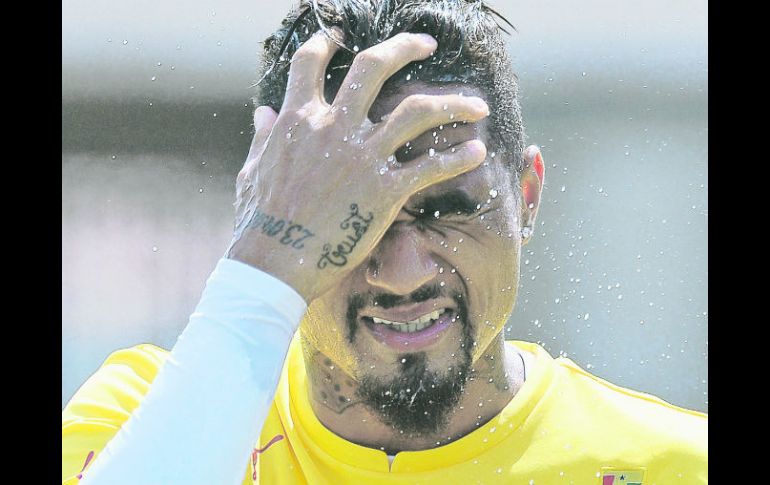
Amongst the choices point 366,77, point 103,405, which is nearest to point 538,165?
point 366,77

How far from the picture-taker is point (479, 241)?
65.7 inches

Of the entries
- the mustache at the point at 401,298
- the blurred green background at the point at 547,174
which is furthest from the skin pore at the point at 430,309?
the blurred green background at the point at 547,174

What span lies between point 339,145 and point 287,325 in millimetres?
299

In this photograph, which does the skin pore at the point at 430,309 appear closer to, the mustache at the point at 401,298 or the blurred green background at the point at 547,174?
the mustache at the point at 401,298

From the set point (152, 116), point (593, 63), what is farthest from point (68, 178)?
point (593, 63)

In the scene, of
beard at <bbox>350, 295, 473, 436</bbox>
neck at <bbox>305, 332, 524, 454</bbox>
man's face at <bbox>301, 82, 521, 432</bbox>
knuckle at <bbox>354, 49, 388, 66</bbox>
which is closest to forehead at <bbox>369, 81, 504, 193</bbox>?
man's face at <bbox>301, 82, 521, 432</bbox>

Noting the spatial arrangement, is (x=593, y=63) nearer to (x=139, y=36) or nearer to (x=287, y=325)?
(x=139, y=36)

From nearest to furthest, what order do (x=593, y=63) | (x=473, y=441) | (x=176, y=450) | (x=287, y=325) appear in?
(x=176, y=450) < (x=287, y=325) < (x=473, y=441) < (x=593, y=63)

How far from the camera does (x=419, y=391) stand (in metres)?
Result: 1.69

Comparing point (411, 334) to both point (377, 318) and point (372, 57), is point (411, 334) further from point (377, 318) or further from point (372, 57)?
point (372, 57)

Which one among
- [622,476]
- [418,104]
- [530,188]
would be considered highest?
[418,104]

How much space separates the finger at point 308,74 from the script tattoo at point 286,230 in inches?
8.0

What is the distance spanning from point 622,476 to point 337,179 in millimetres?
812

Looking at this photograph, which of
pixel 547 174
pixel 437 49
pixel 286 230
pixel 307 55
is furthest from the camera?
pixel 547 174
